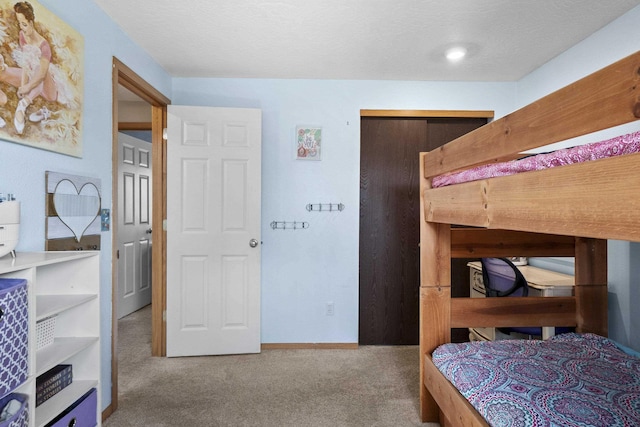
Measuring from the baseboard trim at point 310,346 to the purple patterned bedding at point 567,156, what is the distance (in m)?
1.98

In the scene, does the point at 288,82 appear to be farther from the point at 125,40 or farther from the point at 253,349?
the point at 253,349

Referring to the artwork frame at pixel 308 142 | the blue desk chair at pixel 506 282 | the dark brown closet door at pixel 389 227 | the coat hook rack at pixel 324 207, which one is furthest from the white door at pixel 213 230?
the blue desk chair at pixel 506 282

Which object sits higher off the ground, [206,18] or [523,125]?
[206,18]

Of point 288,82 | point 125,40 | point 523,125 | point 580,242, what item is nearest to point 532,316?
point 580,242

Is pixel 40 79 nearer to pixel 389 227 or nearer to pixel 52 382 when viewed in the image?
pixel 52 382

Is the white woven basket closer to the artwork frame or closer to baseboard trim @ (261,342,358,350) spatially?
baseboard trim @ (261,342,358,350)

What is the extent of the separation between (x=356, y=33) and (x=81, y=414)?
2.45 m

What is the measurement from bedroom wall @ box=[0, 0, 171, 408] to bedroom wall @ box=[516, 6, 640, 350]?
9.77ft

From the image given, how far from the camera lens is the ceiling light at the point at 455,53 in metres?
2.33

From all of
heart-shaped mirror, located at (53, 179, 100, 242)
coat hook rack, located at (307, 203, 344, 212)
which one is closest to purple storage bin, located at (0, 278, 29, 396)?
heart-shaped mirror, located at (53, 179, 100, 242)

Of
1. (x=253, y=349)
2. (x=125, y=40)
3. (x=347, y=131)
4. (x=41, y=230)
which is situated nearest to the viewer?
(x=41, y=230)

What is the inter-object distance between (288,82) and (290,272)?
1638mm

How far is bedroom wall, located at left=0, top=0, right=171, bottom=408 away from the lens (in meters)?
1.41

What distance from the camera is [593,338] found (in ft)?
5.78
